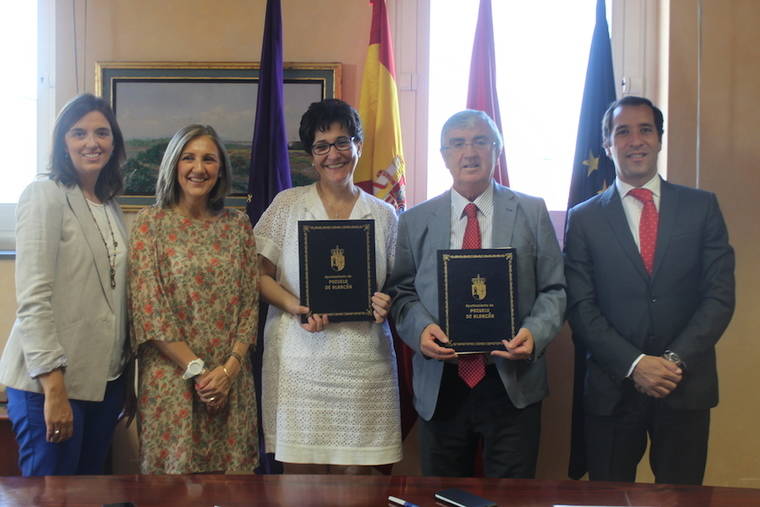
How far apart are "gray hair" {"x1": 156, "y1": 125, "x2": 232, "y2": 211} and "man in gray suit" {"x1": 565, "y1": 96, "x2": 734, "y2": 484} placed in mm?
1259

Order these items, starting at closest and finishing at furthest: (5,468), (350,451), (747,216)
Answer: (350,451), (5,468), (747,216)

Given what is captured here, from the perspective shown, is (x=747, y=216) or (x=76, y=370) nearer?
(x=76, y=370)

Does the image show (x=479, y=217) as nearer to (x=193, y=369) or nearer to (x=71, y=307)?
(x=193, y=369)

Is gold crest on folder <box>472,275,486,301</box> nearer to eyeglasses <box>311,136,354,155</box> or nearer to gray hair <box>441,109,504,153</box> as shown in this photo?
gray hair <box>441,109,504,153</box>

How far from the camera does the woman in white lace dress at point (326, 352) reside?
2260 millimetres

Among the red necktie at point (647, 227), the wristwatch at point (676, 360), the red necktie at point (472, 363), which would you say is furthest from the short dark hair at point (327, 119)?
the wristwatch at point (676, 360)

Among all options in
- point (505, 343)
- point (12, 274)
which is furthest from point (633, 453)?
point (12, 274)

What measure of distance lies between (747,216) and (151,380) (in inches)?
110

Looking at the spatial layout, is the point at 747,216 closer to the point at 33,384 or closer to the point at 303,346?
the point at 303,346

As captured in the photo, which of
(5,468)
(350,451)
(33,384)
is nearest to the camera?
(33,384)

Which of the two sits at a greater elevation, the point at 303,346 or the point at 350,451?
the point at 303,346

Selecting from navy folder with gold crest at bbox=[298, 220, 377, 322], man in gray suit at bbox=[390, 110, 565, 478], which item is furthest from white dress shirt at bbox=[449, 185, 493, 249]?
navy folder with gold crest at bbox=[298, 220, 377, 322]

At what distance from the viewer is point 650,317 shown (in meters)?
2.15

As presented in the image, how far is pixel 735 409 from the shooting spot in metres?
3.19
